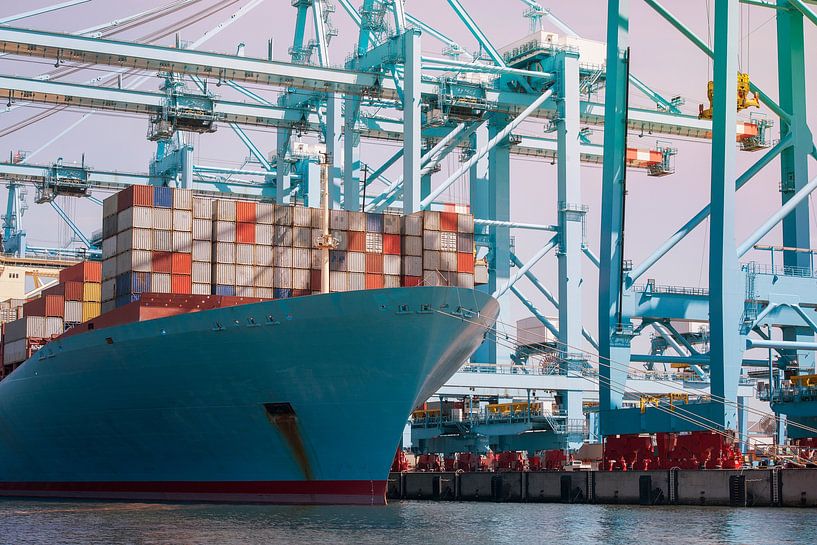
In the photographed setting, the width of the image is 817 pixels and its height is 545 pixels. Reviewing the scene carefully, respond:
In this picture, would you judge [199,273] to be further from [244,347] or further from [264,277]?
[244,347]

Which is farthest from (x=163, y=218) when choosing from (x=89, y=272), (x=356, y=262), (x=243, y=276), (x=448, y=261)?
(x=448, y=261)

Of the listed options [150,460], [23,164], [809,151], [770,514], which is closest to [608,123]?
[809,151]

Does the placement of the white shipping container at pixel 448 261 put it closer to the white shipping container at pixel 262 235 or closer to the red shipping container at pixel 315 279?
the red shipping container at pixel 315 279

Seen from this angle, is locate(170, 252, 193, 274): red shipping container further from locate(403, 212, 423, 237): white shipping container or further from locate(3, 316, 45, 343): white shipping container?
locate(3, 316, 45, 343): white shipping container

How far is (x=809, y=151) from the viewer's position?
45.2m

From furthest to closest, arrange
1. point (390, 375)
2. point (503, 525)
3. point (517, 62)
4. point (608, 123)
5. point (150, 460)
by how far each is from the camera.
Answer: point (517, 62) < point (608, 123) < point (150, 460) < point (390, 375) < point (503, 525)

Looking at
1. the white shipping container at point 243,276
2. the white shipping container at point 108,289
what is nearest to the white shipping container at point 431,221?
the white shipping container at point 243,276

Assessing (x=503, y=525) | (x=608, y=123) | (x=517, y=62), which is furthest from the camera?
(x=517, y=62)

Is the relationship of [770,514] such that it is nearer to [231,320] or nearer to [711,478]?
[711,478]

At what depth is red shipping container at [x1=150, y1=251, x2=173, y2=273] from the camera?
122ft

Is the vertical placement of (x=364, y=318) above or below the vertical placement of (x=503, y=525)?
Answer: above

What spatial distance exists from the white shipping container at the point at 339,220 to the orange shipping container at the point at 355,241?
0.25 m

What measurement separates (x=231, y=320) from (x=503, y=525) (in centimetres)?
936

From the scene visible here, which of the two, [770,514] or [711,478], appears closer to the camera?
[770,514]
